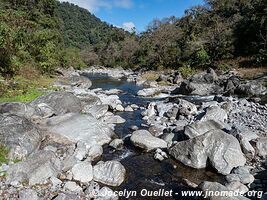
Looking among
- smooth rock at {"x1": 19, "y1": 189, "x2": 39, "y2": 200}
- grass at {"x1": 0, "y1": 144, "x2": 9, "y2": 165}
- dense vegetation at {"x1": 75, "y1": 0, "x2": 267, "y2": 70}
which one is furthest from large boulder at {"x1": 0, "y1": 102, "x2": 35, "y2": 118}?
dense vegetation at {"x1": 75, "y1": 0, "x2": 267, "y2": 70}

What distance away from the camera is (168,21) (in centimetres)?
5488

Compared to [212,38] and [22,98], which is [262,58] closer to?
[212,38]

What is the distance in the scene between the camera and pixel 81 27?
121m

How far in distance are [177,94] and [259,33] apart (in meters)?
18.0


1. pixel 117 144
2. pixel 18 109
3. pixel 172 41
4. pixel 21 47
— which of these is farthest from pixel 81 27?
pixel 117 144

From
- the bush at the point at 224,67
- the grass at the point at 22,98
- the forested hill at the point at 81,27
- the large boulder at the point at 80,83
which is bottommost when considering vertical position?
the grass at the point at 22,98

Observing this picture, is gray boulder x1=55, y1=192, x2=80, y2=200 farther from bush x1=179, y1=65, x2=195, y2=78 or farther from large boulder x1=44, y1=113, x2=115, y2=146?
bush x1=179, y1=65, x2=195, y2=78

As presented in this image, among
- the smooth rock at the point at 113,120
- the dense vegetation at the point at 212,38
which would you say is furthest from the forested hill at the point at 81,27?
the smooth rock at the point at 113,120

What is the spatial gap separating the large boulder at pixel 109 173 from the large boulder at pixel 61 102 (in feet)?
20.1

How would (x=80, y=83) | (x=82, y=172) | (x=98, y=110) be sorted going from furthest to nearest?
1. (x=80, y=83)
2. (x=98, y=110)
3. (x=82, y=172)

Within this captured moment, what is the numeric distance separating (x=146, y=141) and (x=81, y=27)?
11565 centimetres

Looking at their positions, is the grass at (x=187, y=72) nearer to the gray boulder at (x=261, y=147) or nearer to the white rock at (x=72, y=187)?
the gray boulder at (x=261, y=147)

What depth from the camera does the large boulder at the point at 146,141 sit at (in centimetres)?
1234

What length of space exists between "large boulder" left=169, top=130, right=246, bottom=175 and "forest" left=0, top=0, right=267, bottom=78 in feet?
55.5
